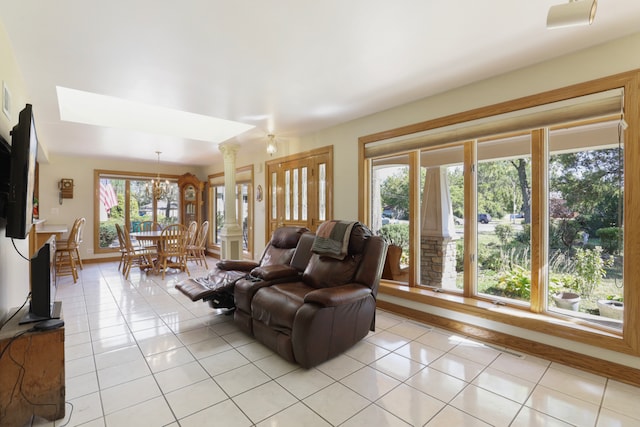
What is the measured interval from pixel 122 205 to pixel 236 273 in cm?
539

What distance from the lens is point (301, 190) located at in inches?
185

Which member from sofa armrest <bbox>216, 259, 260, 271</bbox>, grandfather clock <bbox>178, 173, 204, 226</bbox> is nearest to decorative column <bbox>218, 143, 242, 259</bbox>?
sofa armrest <bbox>216, 259, 260, 271</bbox>

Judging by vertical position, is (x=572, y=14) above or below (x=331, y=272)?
above

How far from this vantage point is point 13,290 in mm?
2309

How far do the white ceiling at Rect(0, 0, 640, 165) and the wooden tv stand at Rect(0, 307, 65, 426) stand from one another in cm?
193

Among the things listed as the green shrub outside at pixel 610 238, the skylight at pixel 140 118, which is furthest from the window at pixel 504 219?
the skylight at pixel 140 118

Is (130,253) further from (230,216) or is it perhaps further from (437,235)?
(437,235)

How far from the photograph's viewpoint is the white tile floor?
1.71 metres

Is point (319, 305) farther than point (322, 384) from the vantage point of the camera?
Yes

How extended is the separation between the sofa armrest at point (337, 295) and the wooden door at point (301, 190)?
6.01ft

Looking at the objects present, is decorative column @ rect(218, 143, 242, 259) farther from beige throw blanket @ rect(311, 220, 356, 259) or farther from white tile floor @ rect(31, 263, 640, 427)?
beige throw blanket @ rect(311, 220, 356, 259)

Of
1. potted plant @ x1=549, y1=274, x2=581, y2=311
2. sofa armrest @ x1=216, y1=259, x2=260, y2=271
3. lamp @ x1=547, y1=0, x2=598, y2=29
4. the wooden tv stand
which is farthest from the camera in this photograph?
sofa armrest @ x1=216, y1=259, x2=260, y2=271

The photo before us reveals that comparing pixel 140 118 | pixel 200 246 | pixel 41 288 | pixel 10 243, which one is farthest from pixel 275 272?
pixel 200 246

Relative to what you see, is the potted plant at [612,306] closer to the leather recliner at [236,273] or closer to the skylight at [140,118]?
the leather recliner at [236,273]
